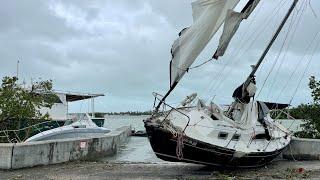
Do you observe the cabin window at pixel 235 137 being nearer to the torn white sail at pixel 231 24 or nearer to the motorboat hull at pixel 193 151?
the motorboat hull at pixel 193 151

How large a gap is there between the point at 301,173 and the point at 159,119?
15.0 ft

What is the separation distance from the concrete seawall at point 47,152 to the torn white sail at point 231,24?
609 centimetres

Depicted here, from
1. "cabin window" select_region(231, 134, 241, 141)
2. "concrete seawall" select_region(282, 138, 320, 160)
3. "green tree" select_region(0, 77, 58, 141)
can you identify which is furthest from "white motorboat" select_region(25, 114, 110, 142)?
"concrete seawall" select_region(282, 138, 320, 160)

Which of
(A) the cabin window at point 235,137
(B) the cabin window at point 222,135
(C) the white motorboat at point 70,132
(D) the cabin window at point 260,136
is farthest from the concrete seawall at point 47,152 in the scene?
(D) the cabin window at point 260,136

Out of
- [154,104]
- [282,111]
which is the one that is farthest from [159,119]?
[282,111]

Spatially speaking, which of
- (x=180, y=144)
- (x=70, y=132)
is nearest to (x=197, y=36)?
(x=180, y=144)

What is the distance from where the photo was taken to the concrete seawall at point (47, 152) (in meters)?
16.2

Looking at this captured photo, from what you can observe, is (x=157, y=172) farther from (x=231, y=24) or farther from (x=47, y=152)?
(x=231, y=24)

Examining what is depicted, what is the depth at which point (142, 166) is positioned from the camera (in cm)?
1822

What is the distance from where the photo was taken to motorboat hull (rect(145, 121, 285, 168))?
51.8 ft

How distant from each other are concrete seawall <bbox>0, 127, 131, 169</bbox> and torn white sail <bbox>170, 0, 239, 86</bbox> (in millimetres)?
4622

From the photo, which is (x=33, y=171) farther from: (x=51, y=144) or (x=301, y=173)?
(x=301, y=173)

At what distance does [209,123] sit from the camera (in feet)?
55.1

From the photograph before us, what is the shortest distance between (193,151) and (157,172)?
4.98 feet
